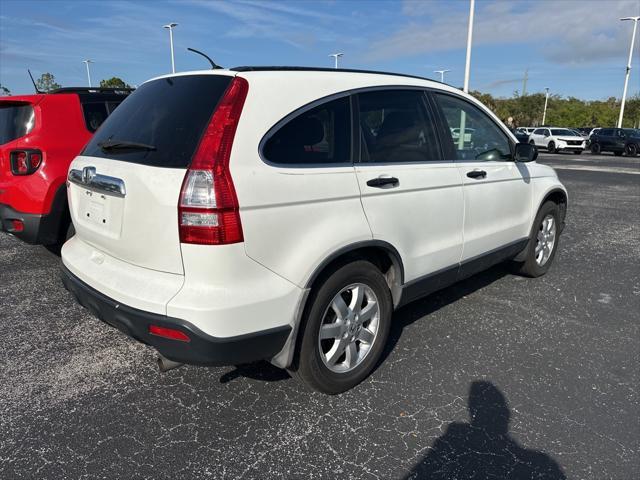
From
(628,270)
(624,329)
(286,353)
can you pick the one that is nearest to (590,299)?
(624,329)

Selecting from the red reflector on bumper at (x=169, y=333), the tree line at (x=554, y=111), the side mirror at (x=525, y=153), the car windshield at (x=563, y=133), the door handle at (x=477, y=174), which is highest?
the tree line at (x=554, y=111)

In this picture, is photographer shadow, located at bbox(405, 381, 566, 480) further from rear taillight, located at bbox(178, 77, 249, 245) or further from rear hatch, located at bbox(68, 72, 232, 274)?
rear hatch, located at bbox(68, 72, 232, 274)

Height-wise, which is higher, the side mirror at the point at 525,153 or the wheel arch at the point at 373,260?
the side mirror at the point at 525,153

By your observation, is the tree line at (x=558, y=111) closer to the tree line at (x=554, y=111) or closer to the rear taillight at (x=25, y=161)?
the tree line at (x=554, y=111)

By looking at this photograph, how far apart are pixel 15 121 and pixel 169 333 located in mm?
3530

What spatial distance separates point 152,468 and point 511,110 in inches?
2698

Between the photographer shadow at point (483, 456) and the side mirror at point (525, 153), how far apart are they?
224cm

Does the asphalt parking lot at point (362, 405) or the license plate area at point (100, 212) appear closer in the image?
the asphalt parking lot at point (362, 405)

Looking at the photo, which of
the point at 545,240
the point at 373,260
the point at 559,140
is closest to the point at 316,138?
the point at 373,260

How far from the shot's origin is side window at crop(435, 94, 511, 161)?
3.47 metres

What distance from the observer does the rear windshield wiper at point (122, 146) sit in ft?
7.87

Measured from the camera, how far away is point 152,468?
223 cm

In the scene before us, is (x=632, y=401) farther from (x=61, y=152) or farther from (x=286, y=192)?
(x=61, y=152)

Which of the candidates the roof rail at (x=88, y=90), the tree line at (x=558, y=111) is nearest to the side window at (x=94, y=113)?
the roof rail at (x=88, y=90)
